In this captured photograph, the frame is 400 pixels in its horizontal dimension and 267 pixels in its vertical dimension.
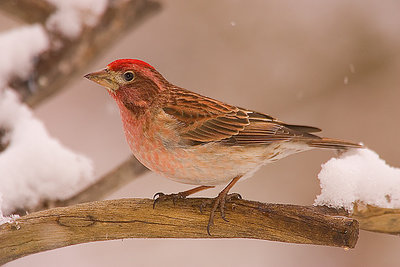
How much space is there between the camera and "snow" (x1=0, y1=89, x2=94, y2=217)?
4.12m

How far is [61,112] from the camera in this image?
766cm

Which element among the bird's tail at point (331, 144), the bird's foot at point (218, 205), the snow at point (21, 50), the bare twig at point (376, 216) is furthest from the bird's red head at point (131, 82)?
the snow at point (21, 50)

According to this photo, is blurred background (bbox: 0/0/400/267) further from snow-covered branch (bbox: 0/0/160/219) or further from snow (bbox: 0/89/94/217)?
snow (bbox: 0/89/94/217)

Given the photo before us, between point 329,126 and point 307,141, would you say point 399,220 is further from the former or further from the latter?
point 329,126

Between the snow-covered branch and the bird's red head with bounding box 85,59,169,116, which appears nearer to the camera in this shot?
the bird's red head with bounding box 85,59,169,116

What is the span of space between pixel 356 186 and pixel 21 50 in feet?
11.1

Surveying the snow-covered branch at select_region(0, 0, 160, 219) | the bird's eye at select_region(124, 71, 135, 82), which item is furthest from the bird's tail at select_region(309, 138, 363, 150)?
the snow-covered branch at select_region(0, 0, 160, 219)

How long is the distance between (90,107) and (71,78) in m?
2.33

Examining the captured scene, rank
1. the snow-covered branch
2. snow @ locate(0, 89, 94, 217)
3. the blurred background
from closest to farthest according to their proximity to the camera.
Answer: snow @ locate(0, 89, 94, 217)
the snow-covered branch
the blurred background

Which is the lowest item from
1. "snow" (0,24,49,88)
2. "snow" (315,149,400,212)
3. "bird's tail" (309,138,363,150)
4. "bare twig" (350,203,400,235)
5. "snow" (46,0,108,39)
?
"bare twig" (350,203,400,235)

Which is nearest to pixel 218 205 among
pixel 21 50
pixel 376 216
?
pixel 376 216

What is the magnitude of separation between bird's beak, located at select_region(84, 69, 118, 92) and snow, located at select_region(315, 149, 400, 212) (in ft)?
5.02

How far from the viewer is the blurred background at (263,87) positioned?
6.85 m

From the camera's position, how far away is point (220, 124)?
3799 mm
